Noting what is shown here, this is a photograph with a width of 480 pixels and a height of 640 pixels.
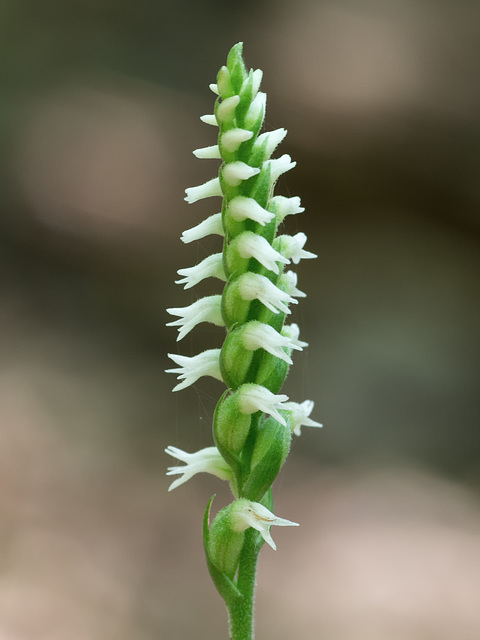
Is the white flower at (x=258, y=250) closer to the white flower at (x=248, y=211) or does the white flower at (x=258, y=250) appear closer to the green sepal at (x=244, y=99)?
the white flower at (x=248, y=211)

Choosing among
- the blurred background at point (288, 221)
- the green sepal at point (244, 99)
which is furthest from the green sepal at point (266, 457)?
the blurred background at point (288, 221)

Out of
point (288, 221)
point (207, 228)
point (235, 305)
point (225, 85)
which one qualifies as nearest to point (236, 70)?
point (225, 85)

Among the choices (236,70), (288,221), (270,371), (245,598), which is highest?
(288,221)

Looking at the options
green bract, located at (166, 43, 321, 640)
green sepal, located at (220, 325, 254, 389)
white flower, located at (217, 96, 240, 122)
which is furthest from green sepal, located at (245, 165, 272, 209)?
green sepal, located at (220, 325, 254, 389)

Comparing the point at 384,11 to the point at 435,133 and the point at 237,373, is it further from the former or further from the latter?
the point at 237,373

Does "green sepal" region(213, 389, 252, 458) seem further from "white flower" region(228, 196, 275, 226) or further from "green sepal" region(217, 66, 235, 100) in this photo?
"green sepal" region(217, 66, 235, 100)

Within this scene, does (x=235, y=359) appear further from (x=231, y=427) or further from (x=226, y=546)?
(x=226, y=546)
